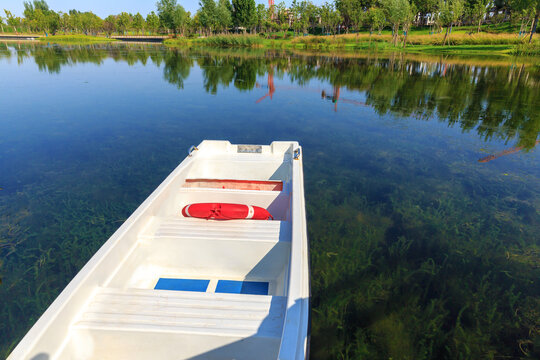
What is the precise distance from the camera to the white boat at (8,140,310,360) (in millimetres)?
2670

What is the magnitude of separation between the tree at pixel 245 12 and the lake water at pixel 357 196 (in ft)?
241

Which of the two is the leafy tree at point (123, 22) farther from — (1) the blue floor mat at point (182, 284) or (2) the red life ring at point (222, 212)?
(1) the blue floor mat at point (182, 284)

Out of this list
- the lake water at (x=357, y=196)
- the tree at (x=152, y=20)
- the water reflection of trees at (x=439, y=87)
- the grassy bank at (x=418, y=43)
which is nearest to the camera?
the lake water at (x=357, y=196)

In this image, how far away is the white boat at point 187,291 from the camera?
2.67 metres

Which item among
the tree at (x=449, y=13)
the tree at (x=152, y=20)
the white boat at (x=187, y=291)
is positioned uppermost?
the tree at (x=152, y=20)

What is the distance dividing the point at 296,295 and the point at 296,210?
1.69 m

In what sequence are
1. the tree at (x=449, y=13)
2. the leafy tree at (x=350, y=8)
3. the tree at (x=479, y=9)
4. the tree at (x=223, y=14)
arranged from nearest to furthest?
the tree at (x=449, y=13) < the tree at (x=479, y=9) < the leafy tree at (x=350, y=8) < the tree at (x=223, y=14)

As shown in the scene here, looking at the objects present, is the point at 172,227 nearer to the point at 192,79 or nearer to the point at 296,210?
the point at 296,210

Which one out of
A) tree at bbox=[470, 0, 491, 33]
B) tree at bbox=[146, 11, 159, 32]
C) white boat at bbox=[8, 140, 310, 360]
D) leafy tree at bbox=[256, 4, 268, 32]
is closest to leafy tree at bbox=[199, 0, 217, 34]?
leafy tree at bbox=[256, 4, 268, 32]

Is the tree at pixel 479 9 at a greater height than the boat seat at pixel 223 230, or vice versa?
the tree at pixel 479 9

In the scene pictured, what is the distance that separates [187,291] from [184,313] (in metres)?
0.39

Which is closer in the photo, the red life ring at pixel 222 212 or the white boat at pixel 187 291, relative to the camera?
the white boat at pixel 187 291

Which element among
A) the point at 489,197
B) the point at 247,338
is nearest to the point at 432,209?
the point at 489,197

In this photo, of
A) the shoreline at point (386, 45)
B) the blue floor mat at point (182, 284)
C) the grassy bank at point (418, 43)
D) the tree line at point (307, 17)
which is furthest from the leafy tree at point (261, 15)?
the blue floor mat at point (182, 284)
